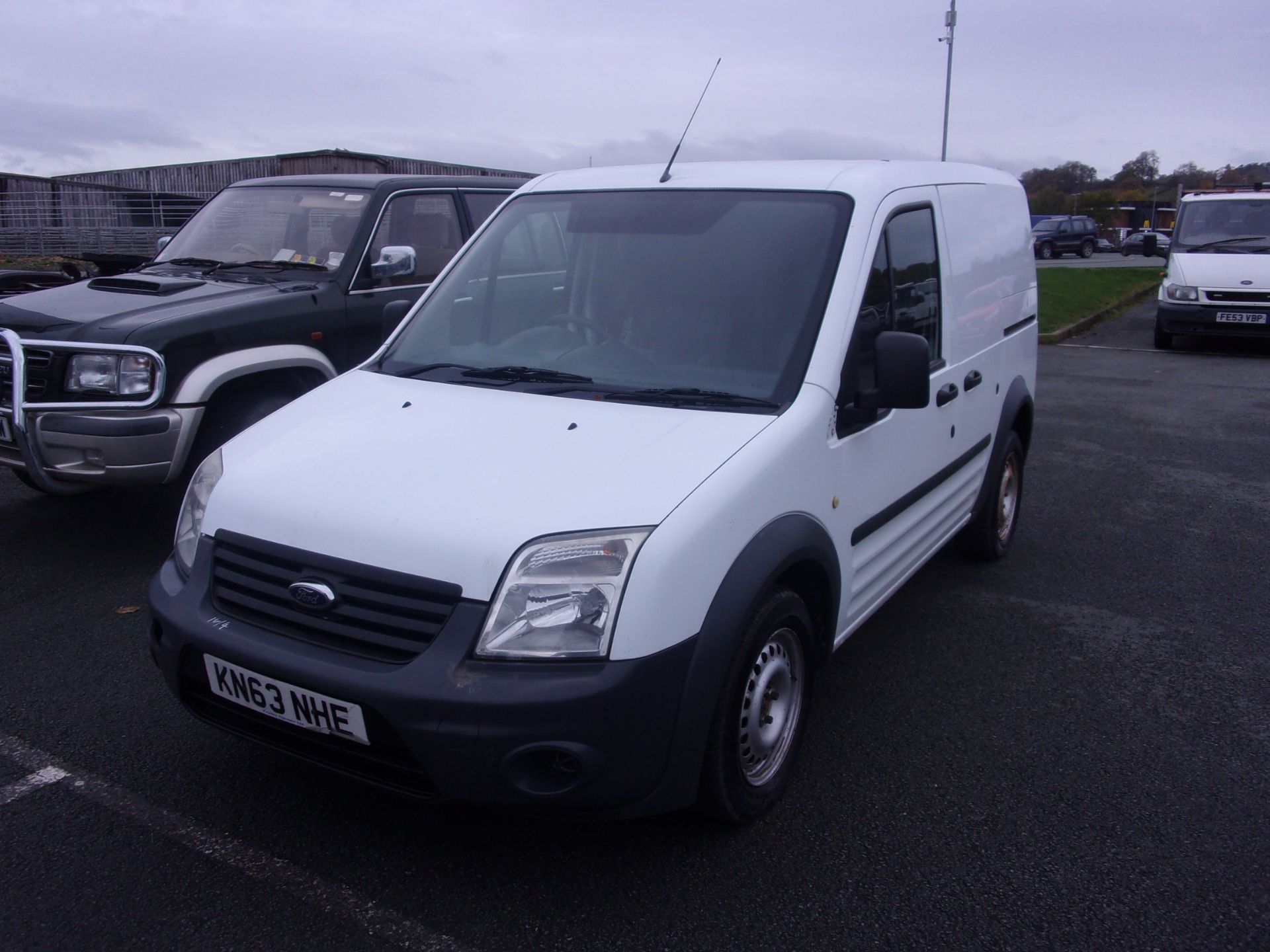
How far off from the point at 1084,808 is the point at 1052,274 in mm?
25997

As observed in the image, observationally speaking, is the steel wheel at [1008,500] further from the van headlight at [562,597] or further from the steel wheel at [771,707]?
the van headlight at [562,597]

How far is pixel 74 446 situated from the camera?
455 centimetres

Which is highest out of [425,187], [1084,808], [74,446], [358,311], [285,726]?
[425,187]

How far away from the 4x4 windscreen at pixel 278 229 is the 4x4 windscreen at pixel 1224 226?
1179 centimetres

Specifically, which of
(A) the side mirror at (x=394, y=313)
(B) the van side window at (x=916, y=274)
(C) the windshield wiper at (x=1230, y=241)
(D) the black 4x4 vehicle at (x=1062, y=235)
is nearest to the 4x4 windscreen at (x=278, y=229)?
(A) the side mirror at (x=394, y=313)

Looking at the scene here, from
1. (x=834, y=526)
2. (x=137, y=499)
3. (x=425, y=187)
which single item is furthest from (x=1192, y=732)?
(x=137, y=499)

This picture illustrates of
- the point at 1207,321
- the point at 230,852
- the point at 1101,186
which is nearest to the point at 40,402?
the point at 230,852

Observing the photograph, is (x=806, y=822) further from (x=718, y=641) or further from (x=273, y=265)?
(x=273, y=265)

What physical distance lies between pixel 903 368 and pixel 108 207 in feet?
90.5

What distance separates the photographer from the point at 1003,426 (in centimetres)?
481

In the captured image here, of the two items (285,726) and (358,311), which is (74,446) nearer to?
(358,311)

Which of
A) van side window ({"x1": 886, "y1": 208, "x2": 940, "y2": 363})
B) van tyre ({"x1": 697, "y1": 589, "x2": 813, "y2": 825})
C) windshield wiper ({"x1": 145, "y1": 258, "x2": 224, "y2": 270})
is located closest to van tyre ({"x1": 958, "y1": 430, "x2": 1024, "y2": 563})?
van side window ({"x1": 886, "y1": 208, "x2": 940, "y2": 363})

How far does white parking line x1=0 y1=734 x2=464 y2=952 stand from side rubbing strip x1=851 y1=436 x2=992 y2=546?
1718 millimetres

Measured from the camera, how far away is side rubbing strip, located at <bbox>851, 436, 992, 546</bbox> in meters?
3.29
